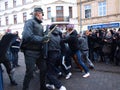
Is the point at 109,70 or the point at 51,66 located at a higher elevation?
the point at 51,66

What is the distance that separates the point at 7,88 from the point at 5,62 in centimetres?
72

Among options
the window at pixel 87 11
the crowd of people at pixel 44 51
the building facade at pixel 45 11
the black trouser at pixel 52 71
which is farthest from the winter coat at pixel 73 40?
the window at pixel 87 11

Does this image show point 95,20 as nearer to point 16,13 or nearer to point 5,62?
point 16,13

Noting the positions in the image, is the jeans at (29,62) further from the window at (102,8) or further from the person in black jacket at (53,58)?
the window at (102,8)

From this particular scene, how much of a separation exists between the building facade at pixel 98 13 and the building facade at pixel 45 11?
1.38 m

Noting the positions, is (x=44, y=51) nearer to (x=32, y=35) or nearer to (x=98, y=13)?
(x=32, y=35)

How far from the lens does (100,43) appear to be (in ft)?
42.1

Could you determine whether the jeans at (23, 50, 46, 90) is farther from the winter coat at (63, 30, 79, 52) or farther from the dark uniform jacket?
the winter coat at (63, 30, 79, 52)

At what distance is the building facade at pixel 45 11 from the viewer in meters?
39.9

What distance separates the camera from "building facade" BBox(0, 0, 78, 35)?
39906 millimetres

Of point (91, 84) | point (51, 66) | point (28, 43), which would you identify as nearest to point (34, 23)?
point (28, 43)

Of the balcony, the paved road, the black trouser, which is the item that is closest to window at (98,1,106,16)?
the balcony

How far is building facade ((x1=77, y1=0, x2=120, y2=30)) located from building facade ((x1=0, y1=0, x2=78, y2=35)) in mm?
1376

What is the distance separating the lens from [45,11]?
4106 centimetres
